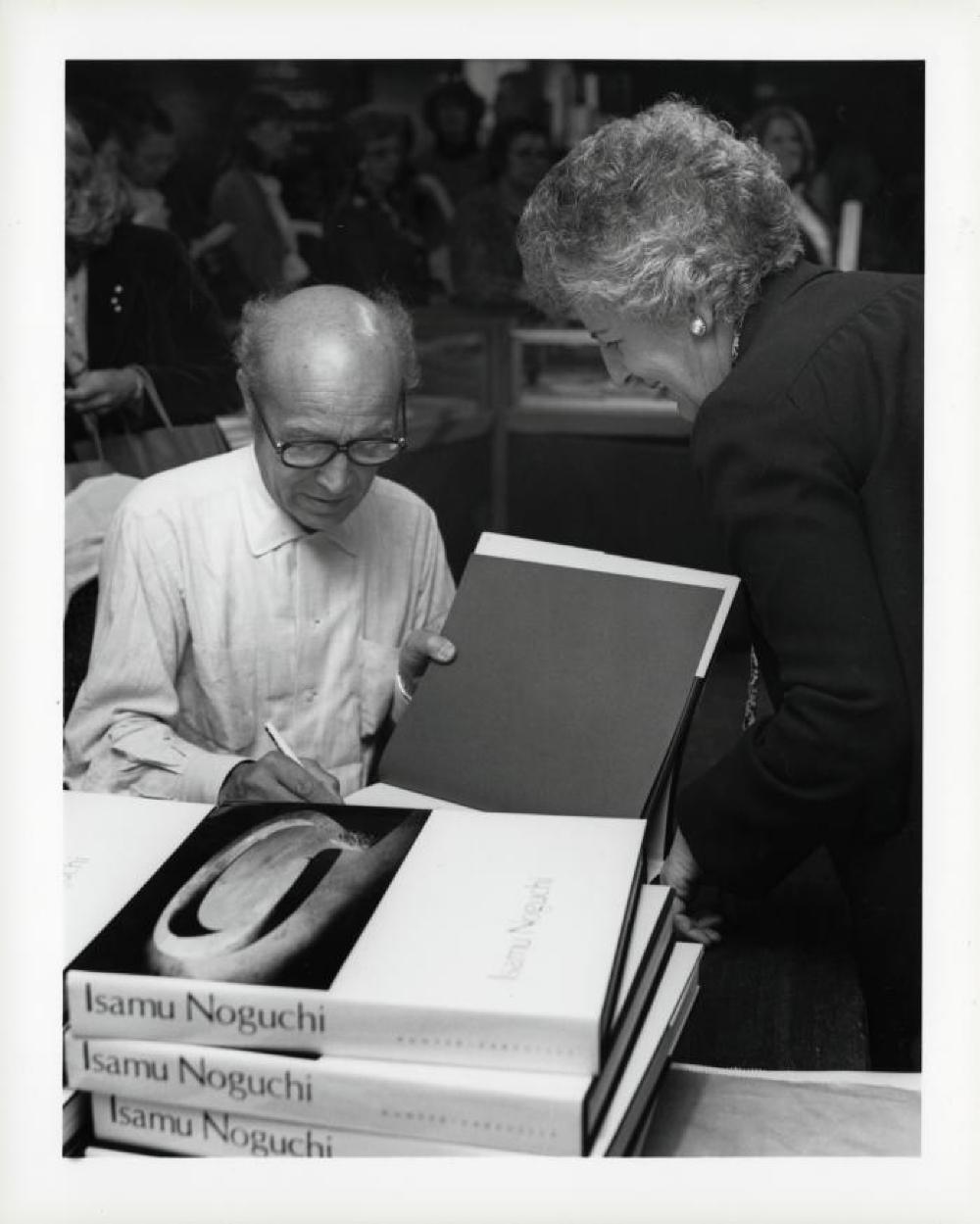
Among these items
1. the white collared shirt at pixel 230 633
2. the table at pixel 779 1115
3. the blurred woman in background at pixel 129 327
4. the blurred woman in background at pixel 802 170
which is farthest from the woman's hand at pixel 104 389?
the table at pixel 779 1115

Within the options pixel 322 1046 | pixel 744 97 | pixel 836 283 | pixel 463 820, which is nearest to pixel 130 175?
→ pixel 744 97

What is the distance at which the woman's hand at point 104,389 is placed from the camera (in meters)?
1.79

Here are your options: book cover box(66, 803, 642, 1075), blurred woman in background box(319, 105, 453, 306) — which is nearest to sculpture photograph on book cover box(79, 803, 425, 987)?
book cover box(66, 803, 642, 1075)

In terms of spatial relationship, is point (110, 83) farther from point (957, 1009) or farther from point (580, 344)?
point (580, 344)

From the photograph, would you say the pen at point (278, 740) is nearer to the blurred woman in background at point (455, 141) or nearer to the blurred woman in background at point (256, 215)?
the blurred woman in background at point (256, 215)

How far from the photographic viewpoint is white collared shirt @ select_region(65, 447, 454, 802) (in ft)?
5.71

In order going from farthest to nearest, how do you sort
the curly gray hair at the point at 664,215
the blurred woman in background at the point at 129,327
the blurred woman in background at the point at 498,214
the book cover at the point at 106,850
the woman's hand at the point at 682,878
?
1. the blurred woman in background at the point at 498,214
2. the blurred woman in background at the point at 129,327
3. the woman's hand at the point at 682,878
4. the curly gray hair at the point at 664,215
5. the book cover at the point at 106,850

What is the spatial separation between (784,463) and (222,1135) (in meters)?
0.85

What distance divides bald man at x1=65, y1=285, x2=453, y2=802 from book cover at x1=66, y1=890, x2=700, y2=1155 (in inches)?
26.2

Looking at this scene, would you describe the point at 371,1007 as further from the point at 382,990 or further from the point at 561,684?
the point at 561,684

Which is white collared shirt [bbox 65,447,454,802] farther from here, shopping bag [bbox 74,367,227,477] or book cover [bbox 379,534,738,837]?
book cover [bbox 379,534,738,837]

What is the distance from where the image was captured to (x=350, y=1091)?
38.7 inches

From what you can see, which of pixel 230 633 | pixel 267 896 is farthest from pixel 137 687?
Answer: pixel 267 896

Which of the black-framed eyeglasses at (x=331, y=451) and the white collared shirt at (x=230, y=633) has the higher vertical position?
the black-framed eyeglasses at (x=331, y=451)
